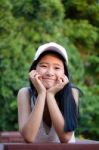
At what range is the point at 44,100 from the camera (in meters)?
2.77

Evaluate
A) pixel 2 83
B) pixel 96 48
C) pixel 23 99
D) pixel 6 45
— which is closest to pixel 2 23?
pixel 6 45

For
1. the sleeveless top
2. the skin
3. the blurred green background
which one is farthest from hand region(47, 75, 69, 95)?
the blurred green background

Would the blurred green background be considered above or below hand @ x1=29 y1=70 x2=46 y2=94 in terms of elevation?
above

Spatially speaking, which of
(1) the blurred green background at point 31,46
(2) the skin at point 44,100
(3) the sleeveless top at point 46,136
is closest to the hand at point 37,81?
(2) the skin at point 44,100

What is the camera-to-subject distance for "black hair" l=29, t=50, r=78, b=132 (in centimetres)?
270

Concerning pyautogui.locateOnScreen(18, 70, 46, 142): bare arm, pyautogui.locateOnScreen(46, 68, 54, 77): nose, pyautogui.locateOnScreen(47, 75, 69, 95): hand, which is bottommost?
pyautogui.locateOnScreen(18, 70, 46, 142): bare arm

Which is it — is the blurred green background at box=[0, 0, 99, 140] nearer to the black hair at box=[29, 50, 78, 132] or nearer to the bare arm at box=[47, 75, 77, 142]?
the black hair at box=[29, 50, 78, 132]

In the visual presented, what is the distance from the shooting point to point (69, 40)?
9859 mm

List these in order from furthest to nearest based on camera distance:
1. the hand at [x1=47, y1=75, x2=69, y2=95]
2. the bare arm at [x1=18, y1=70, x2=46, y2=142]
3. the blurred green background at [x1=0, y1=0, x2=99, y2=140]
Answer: the blurred green background at [x1=0, y1=0, x2=99, y2=140] < the hand at [x1=47, y1=75, x2=69, y2=95] < the bare arm at [x1=18, y1=70, x2=46, y2=142]

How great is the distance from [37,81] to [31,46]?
5522 millimetres

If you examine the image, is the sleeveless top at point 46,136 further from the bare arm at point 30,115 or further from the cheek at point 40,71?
the cheek at point 40,71

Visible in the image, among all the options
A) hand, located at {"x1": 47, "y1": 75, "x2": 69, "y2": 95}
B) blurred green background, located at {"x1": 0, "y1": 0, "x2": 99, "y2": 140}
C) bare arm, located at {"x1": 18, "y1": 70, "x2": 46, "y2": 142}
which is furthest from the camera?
blurred green background, located at {"x1": 0, "y1": 0, "x2": 99, "y2": 140}

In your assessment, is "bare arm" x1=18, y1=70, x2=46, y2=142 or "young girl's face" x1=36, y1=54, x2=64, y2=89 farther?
"young girl's face" x1=36, y1=54, x2=64, y2=89
